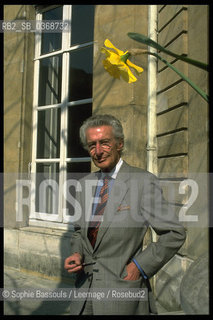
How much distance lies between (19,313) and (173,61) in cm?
331

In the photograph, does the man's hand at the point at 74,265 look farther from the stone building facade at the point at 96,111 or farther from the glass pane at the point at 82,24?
the glass pane at the point at 82,24

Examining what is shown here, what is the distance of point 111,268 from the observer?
5.35 feet

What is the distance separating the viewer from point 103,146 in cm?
179

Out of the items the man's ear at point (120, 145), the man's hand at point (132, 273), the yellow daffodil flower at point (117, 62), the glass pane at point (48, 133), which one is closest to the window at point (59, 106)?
the glass pane at point (48, 133)

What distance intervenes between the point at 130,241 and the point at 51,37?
478 centimetres

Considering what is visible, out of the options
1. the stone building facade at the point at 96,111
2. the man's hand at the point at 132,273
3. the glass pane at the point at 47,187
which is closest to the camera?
the man's hand at the point at 132,273

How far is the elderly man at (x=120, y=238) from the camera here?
160cm

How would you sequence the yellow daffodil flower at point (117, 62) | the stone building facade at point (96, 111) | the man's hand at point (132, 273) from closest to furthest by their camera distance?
the yellow daffodil flower at point (117, 62)
the man's hand at point (132, 273)
the stone building facade at point (96, 111)

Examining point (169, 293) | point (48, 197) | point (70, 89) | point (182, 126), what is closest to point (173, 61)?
point (182, 126)

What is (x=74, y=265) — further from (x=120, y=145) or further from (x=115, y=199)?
(x=120, y=145)

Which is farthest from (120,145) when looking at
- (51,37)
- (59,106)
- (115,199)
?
(51,37)

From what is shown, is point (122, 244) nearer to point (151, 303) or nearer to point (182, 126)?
point (151, 303)

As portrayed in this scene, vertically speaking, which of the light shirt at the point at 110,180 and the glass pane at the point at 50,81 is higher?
the glass pane at the point at 50,81

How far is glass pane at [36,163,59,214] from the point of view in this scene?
17.2ft
